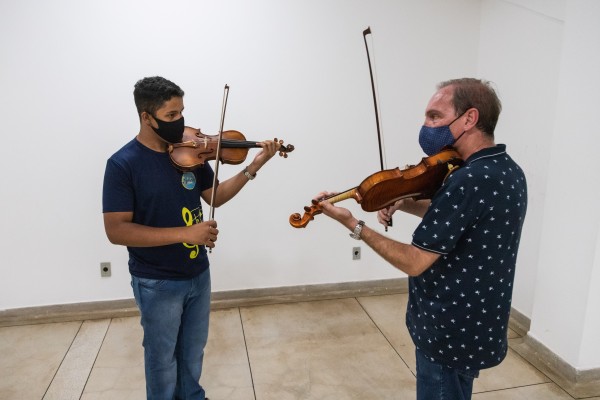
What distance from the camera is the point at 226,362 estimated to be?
9.11ft

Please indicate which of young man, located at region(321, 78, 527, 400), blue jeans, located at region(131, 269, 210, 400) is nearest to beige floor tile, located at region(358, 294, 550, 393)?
young man, located at region(321, 78, 527, 400)

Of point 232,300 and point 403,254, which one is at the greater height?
point 403,254

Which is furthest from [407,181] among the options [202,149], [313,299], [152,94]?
[313,299]

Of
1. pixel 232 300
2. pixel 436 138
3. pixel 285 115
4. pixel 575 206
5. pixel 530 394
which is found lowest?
pixel 530 394

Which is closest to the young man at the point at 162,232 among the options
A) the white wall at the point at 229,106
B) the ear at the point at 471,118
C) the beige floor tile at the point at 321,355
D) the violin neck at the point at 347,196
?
the violin neck at the point at 347,196

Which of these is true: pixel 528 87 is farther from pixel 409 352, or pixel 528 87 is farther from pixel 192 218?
pixel 192 218

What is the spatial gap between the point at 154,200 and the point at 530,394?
7.46 feet

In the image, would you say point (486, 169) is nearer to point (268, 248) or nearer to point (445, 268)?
point (445, 268)

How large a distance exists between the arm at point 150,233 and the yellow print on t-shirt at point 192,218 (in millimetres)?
133

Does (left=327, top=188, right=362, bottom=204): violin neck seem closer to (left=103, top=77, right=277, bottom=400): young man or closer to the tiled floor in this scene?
(left=103, top=77, right=277, bottom=400): young man

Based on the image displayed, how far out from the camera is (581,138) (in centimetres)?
239

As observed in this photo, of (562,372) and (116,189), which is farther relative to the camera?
(562,372)

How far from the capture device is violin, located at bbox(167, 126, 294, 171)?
1892 millimetres

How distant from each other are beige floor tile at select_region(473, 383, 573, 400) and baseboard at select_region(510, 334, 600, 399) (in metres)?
0.05
